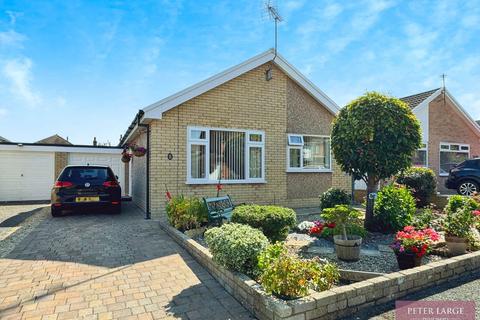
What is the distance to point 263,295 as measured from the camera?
2.96 meters

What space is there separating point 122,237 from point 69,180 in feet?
10.7

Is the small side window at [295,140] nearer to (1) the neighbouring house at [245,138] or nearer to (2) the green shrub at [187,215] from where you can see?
(1) the neighbouring house at [245,138]

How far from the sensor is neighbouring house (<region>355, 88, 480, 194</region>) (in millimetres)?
15641

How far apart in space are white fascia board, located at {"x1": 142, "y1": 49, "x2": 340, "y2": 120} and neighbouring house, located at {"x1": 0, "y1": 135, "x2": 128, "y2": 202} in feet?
25.9

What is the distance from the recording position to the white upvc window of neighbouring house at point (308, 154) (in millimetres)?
10219

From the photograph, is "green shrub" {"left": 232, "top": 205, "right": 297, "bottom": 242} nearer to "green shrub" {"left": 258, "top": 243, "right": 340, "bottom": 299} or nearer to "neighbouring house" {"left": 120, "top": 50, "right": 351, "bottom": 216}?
"green shrub" {"left": 258, "top": 243, "right": 340, "bottom": 299}

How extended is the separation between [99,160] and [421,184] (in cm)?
1381

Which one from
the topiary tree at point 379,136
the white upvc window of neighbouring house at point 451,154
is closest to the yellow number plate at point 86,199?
the topiary tree at point 379,136

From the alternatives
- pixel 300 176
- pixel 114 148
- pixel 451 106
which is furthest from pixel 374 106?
pixel 451 106

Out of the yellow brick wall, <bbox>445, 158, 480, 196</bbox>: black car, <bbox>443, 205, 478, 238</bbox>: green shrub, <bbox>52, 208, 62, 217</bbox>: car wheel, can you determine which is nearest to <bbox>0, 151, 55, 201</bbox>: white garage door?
<bbox>52, 208, 62, 217</bbox>: car wheel

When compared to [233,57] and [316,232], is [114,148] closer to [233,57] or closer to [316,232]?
[233,57]

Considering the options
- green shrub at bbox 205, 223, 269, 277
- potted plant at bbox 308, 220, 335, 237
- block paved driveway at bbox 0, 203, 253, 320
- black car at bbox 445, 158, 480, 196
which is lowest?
block paved driveway at bbox 0, 203, 253, 320

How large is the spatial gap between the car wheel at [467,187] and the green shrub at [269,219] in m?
10.7

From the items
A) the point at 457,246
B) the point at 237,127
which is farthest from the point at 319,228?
the point at 237,127
